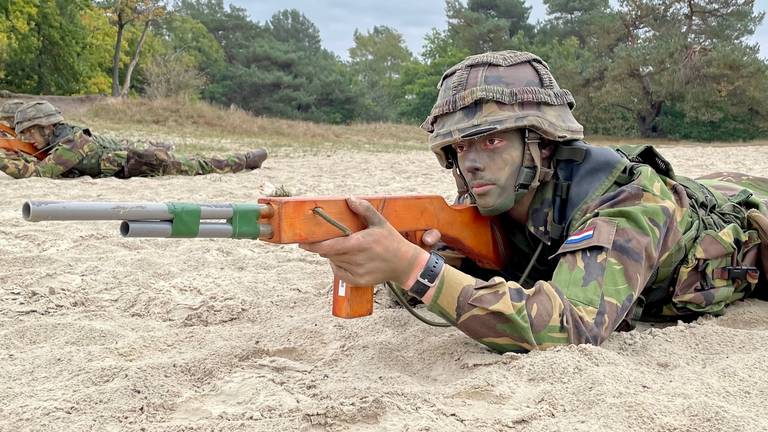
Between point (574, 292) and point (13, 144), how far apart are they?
26.1 feet

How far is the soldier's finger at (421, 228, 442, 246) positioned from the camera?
283 cm

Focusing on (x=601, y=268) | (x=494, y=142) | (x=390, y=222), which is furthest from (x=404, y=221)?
(x=601, y=268)

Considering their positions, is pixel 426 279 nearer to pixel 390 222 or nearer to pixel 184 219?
pixel 390 222

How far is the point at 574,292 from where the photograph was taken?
8.09ft

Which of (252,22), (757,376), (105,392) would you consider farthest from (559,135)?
(252,22)

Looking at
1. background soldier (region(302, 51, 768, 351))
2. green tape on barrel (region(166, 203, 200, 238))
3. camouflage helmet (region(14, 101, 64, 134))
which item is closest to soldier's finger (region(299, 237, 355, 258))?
background soldier (region(302, 51, 768, 351))

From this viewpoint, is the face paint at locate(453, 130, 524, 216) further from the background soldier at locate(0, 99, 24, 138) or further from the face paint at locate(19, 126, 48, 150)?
the background soldier at locate(0, 99, 24, 138)

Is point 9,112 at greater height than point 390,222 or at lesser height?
lesser

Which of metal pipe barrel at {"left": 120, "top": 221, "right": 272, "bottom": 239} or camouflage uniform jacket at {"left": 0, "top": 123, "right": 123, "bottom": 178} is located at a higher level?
metal pipe barrel at {"left": 120, "top": 221, "right": 272, "bottom": 239}

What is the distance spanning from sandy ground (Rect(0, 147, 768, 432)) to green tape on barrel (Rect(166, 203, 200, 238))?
53 centimetres

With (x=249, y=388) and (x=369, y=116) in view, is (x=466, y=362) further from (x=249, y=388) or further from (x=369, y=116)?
(x=369, y=116)

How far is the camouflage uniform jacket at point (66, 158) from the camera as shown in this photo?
8163 mm

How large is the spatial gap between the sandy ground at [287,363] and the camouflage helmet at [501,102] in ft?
2.51

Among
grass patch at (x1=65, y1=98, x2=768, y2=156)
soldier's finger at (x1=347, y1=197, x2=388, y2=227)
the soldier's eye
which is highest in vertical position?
the soldier's eye
